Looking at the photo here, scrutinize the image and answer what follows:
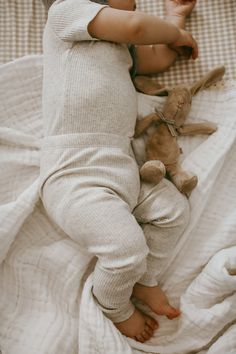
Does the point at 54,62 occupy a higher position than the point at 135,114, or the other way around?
the point at 54,62

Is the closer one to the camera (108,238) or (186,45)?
(108,238)

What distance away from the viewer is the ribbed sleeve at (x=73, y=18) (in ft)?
3.45

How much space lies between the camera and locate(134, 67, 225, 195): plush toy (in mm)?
1112

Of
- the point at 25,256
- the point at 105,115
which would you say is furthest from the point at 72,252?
the point at 105,115

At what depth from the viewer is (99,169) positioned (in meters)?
1.01

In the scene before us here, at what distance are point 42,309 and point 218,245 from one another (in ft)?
1.52

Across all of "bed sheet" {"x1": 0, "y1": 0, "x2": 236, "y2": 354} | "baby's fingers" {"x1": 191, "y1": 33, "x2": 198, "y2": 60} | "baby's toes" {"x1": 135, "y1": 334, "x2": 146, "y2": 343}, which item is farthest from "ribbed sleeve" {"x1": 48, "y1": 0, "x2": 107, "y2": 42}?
"baby's toes" {"x1": 135, "y1": 334, "x2": 146, "y2": 343}

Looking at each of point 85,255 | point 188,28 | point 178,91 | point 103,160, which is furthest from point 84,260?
point 188,28

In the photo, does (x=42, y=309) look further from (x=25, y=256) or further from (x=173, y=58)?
(x=173, y=58)

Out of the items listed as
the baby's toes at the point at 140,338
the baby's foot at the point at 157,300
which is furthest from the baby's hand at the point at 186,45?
the baby's toes at the point at 140,338

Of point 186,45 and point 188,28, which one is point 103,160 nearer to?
point 186,45

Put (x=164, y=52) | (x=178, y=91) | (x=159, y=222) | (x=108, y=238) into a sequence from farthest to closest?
(x=164, y=52) → (x=178, y=91) → (x=159, y=222) → (x=108, y=238)

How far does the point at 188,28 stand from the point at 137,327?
89 centimetres

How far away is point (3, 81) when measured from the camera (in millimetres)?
1209
